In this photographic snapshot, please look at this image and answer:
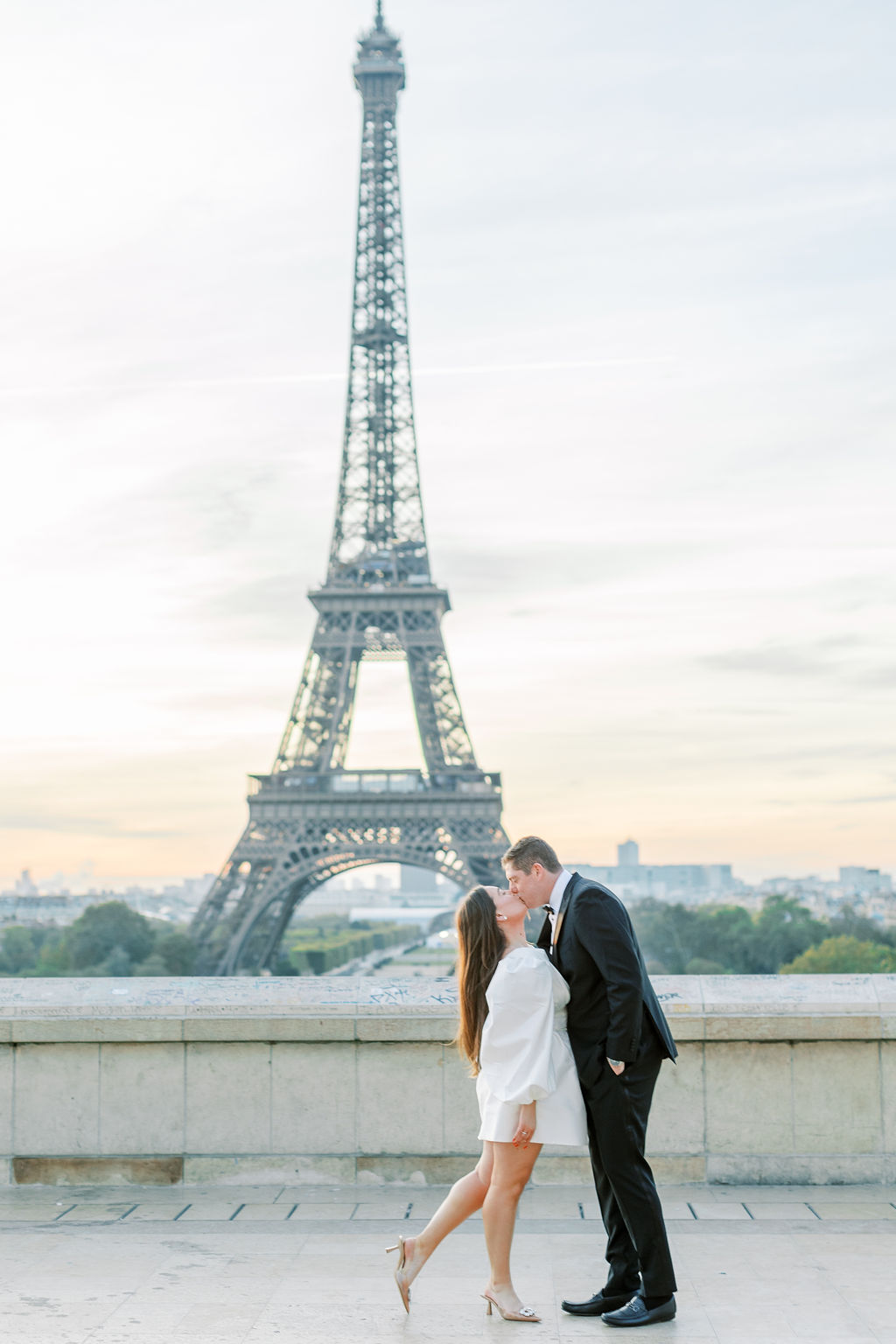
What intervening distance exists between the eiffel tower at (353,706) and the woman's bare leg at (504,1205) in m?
51.1

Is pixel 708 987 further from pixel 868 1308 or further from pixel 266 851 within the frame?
pixel 266 851

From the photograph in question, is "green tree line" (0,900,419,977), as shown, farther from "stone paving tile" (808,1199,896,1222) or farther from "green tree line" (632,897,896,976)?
"stone paving tile" (808,1199,896,1222)

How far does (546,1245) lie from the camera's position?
→ 8.03m

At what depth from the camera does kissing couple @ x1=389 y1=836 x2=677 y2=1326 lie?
664 centimetres

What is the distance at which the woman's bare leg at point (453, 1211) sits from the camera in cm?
680

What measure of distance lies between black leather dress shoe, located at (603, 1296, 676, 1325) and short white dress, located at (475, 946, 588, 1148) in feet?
2.54

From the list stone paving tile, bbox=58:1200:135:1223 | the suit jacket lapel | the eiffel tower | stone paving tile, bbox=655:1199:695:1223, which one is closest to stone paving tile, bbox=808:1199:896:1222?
stone paving tile, bbox=655:1199:695:1223

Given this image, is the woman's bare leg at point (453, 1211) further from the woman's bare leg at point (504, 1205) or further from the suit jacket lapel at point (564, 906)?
the suit jacket lapel at point (564, 906)

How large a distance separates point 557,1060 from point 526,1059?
19cm

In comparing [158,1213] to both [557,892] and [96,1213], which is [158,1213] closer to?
[96,1213]

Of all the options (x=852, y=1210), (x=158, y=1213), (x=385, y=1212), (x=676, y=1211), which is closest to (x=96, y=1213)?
(x=158, y=1213)

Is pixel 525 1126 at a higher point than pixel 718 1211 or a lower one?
higher

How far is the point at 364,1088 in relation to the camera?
962cm

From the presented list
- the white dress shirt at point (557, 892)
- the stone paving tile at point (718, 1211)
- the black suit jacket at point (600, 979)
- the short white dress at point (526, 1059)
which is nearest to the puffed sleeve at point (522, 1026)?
the short white dress at point (526, 1059)
